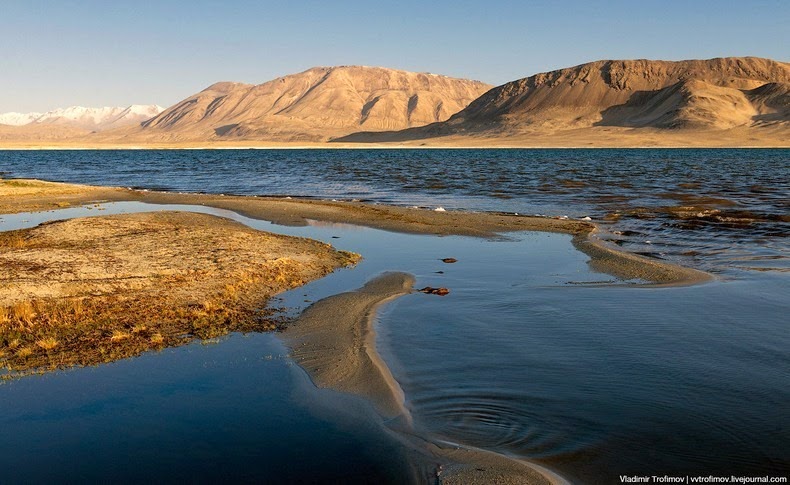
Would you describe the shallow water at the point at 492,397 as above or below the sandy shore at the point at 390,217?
below

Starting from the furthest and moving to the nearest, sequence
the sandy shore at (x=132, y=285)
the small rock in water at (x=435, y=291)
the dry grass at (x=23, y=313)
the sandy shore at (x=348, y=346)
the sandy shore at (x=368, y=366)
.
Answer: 1. the small rock in water at (x=435, y=291)
2. the dry grass at (x=23, y=313)
3. the sandy shore at (x=132, y=285)
4. the sandy shore at (x=348, y=346)
5. the sandy shore at (x=368, y=366)

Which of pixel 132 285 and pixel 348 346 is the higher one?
pixel 132 285

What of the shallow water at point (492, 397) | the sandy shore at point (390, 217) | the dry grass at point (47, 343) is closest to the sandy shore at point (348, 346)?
the shallow water at point (492, 397)

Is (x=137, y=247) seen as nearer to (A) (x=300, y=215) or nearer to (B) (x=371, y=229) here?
(B) (x=371, y=229)

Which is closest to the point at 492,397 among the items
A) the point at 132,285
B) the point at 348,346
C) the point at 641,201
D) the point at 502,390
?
the point at 502,390

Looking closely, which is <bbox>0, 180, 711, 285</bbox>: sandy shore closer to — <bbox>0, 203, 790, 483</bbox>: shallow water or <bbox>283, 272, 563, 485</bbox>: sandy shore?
<bbox>0, 203, 790, 483</bbox>: shallow water

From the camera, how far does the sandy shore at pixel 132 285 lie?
976 centimetres

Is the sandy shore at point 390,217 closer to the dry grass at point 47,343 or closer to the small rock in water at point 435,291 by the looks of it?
the small rock in water at point 435,291

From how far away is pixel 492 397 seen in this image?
776cm

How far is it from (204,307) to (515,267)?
7882mm

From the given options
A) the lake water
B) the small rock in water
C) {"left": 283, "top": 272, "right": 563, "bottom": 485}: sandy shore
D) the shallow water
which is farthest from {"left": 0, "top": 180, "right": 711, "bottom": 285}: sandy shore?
{"left": 283, "top": 272, "right": 563, "bottom": 485}: sandy shore

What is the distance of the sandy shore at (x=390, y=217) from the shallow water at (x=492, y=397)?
3.21m

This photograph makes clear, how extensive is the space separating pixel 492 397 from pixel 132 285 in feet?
26.0

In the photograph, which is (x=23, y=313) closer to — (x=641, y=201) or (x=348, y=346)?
(x=348, y=346)
